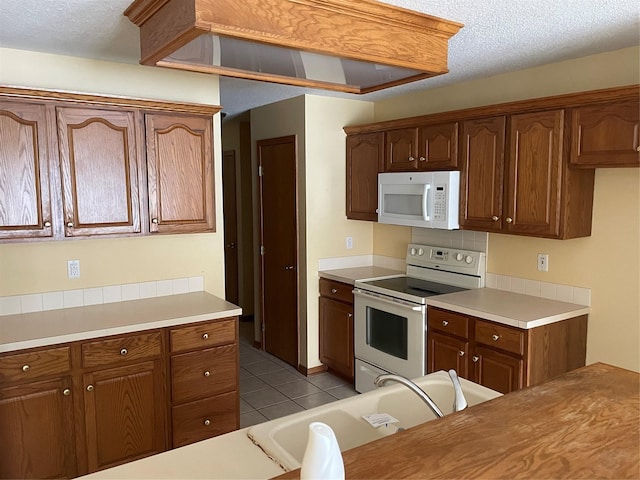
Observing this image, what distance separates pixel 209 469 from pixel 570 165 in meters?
2.48

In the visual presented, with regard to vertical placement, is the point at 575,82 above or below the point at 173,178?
above

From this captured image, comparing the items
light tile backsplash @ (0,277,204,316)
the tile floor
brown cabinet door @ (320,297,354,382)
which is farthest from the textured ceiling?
the tile floor

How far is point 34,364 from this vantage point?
2447 mm

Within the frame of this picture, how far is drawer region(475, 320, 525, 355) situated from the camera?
2.79 meters

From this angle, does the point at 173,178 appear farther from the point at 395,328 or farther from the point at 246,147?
the point at 246,147

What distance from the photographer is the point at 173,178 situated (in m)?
3.02

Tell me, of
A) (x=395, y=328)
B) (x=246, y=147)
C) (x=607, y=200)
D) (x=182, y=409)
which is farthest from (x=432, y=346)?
(x=246, y=147)

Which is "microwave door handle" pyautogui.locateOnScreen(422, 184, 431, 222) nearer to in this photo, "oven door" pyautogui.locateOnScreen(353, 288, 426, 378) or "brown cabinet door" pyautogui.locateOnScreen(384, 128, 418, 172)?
"brown cabinet door" pyautogui.locateOnScreen(384, 128, 418, 172)

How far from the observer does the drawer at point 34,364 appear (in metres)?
2.39

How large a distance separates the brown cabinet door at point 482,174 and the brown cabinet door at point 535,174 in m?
0.07

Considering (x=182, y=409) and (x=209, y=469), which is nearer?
(x=209, y=469)

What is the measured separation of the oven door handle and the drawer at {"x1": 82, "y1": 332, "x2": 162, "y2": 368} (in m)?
1.58

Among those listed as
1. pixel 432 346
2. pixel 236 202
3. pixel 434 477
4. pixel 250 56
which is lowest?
pixel 432 346

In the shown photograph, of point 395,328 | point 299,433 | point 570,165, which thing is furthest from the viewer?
point 395,328
